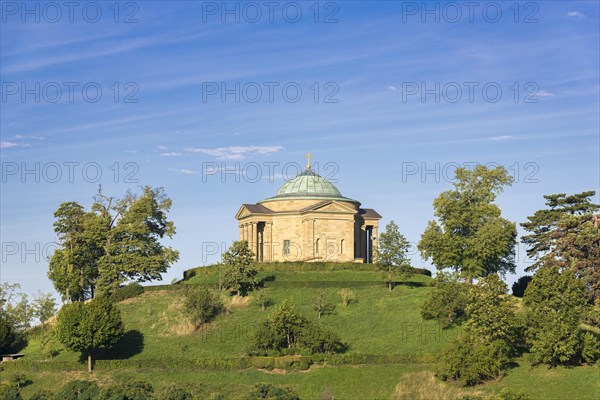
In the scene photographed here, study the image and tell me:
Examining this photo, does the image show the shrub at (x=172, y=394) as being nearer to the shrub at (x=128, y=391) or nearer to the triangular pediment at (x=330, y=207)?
the shrub at (x=128, y=391)

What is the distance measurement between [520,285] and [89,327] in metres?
46.8

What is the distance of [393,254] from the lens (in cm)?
11725

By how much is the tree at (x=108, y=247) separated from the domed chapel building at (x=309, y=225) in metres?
13.4

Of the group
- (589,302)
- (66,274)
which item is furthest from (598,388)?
(66,274)

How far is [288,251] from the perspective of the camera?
134 meters

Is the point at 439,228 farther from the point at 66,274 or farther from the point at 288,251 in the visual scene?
the point at 66,274

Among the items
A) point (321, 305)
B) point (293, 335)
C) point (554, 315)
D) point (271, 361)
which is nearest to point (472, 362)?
point (554, 315)

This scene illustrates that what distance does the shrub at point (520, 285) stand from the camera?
117 meters

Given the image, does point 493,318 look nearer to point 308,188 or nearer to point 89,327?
point 89,327

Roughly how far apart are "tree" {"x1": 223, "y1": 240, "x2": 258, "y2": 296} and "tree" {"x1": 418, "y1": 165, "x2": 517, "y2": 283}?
18303mm

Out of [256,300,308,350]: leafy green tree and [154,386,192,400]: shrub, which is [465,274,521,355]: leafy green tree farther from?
[154,386,192,400]: shrub

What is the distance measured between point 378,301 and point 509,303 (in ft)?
63.8

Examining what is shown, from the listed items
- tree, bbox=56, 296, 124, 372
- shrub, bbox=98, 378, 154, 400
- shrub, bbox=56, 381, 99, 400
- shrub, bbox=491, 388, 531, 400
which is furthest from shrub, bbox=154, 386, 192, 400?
shrub, bbox=491, 388, 531, 400

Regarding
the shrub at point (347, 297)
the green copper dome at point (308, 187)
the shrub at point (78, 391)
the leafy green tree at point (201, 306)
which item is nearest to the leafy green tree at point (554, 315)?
the shrub at point (347, 297)
